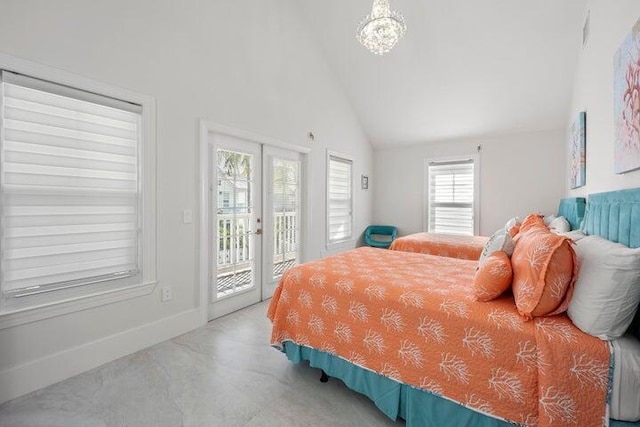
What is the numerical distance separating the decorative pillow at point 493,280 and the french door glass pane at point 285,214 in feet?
8.66

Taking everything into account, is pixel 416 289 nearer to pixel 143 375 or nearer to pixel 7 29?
pixel 143 375

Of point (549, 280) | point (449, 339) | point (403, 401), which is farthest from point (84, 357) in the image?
point (549, 280)

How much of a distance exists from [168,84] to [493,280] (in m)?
2.88

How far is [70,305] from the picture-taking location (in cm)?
203

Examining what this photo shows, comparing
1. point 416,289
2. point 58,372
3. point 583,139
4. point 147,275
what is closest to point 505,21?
point 583,139

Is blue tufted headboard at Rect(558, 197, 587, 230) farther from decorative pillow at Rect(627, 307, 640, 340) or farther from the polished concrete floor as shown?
the polished concrete floor

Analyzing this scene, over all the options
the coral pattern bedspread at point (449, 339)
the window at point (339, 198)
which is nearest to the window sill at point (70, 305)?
the coral pattern bedspread at point (449, 339)

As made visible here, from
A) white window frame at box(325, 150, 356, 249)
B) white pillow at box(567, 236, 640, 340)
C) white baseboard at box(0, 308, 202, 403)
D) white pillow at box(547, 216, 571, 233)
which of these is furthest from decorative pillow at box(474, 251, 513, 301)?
white window frame at box(325, 150, 356, 249)

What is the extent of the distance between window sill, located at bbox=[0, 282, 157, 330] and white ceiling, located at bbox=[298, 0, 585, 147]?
3.91 m

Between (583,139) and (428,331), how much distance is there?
2.46m

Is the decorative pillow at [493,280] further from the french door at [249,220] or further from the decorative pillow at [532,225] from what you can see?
the french door at [249,220]

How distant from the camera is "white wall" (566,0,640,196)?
1.57m

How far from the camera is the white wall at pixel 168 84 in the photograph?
6.17 ft

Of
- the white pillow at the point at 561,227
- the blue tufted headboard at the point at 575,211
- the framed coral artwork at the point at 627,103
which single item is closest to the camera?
the framed coral artwork at the point at 627,103
